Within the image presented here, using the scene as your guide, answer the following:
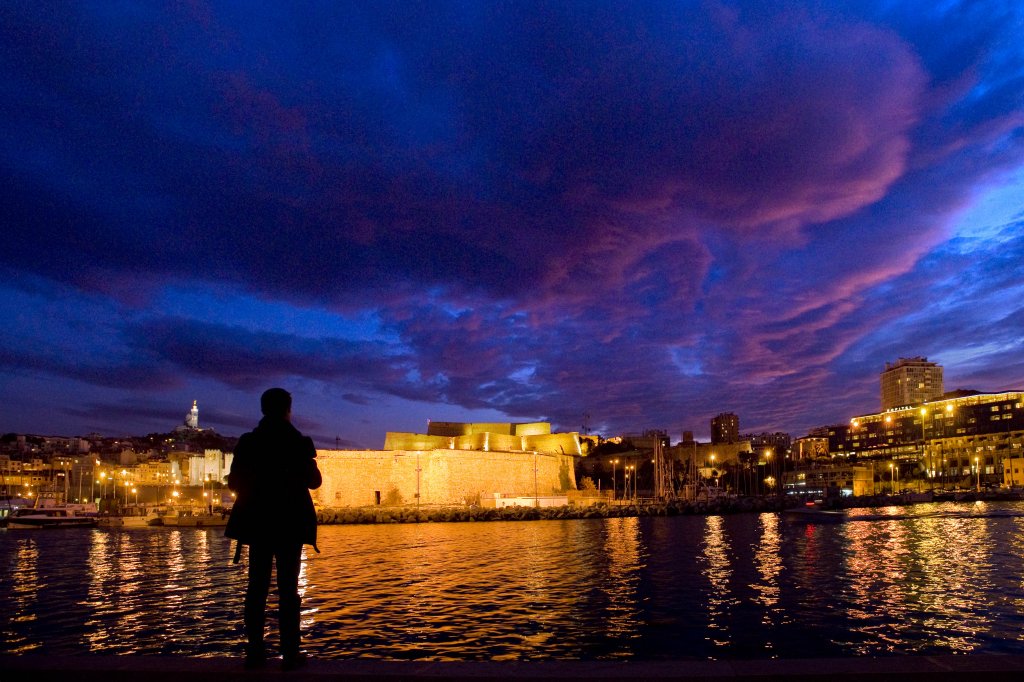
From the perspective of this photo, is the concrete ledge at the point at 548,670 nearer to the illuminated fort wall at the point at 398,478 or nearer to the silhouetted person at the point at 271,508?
the silhouetted person at the point at 271,508

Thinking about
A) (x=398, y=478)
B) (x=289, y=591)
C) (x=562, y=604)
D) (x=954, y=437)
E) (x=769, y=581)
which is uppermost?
(x=954, y=437)

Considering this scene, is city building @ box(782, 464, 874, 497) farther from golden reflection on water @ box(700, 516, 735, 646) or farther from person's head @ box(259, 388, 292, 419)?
person's head @ box(259, 388, 292, 419)

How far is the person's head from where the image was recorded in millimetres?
5461

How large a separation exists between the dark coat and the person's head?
0.12 meters

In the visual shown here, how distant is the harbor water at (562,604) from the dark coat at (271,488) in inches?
150

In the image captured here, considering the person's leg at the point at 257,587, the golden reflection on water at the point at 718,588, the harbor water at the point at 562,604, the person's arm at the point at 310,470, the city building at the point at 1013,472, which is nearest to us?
the person's leg at the point at 257,587

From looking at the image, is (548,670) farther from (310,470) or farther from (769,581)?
(769,581)

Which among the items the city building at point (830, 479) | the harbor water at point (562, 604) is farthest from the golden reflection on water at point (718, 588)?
the city building at point (830, 479)

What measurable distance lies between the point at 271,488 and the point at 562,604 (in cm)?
859

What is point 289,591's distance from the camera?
5.25m

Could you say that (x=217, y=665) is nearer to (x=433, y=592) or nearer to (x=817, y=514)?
(x=433, y=592)

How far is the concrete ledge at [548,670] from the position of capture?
4297mm

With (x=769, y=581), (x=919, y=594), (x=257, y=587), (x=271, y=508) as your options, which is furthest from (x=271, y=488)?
(x=769, y=581)

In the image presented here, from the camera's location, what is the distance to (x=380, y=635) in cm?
959
